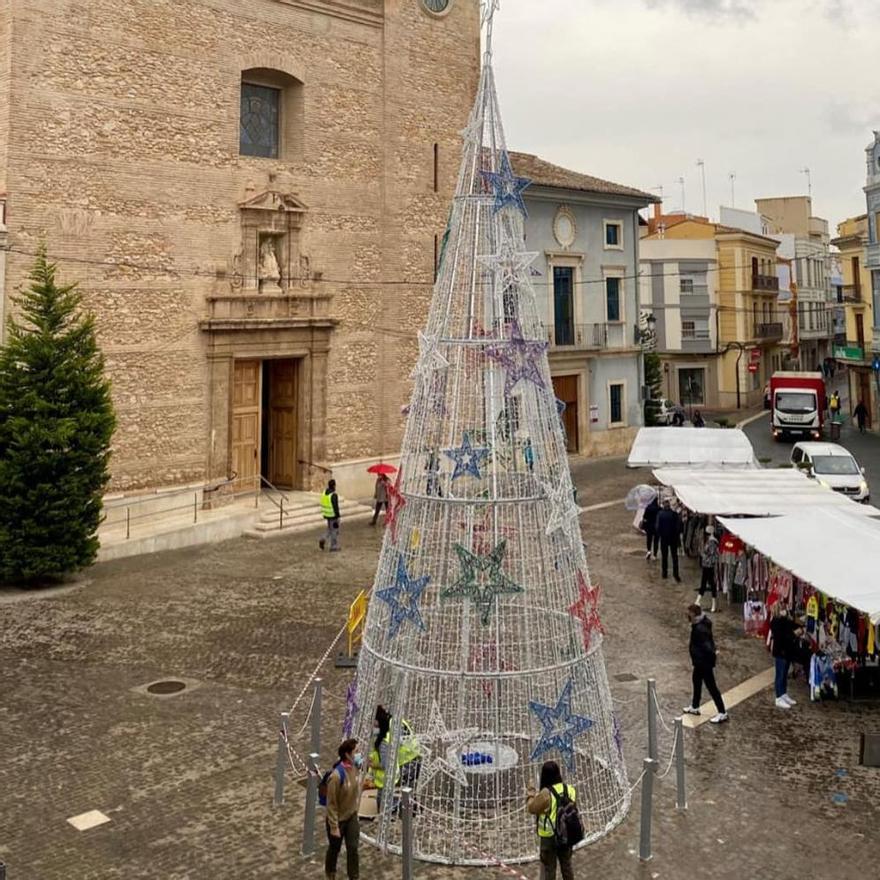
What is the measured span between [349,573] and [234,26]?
13.2 meters

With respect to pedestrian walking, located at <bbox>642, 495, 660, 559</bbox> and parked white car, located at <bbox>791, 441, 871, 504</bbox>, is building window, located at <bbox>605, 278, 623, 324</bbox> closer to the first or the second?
parked white car, located at <bbox>791, 441, 871, 504</bbox>

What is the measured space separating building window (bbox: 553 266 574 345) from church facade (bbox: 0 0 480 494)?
730 centimetres

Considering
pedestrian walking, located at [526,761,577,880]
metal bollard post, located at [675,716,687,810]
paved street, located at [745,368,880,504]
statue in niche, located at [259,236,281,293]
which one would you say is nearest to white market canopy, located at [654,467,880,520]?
metal bollard post, located at [675,716,687,810]

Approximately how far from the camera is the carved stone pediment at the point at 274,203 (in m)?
21.2

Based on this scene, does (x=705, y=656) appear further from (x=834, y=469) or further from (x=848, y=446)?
(x=848, y=446)

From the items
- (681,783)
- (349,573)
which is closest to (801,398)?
(349,573)

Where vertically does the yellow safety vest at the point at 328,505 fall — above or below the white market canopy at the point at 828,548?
above

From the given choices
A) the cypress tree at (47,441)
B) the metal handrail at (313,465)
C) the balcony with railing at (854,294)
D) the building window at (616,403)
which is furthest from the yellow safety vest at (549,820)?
the balcony with railing at (854,294)

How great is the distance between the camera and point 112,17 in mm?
18688

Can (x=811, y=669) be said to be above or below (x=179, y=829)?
above

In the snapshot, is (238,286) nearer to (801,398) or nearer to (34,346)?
(34,346)

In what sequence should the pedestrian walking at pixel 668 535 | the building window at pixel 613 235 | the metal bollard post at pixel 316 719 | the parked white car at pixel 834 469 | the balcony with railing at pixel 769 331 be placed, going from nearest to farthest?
the metal bollard post at pixel 316 719 < the pedestrian walking at pixel 668 535 < the parked white car at pixel 834 469 < the building window at pixel 613 235 < the balcony with railing at pixel 769 331

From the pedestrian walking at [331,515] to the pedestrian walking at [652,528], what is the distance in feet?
20.6

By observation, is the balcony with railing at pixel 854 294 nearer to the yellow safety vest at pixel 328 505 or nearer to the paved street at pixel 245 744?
the paved street at pixel 245 744
